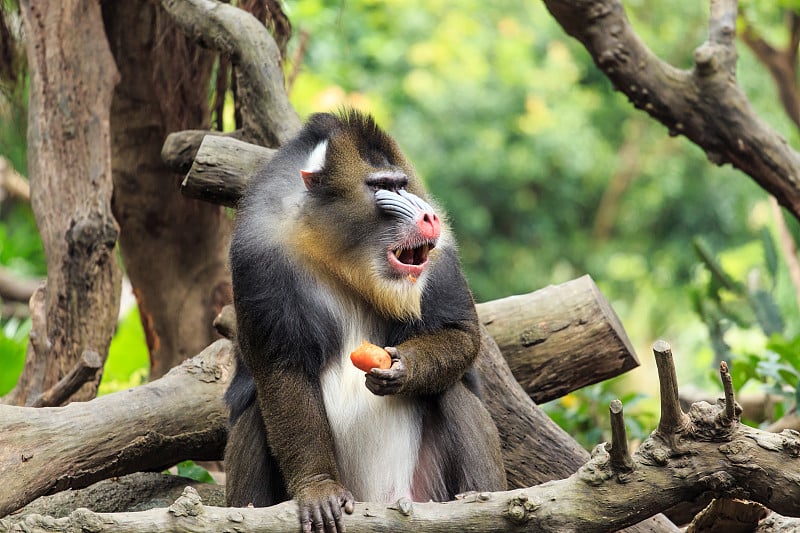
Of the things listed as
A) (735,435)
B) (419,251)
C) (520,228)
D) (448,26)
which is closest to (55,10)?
(419,251)

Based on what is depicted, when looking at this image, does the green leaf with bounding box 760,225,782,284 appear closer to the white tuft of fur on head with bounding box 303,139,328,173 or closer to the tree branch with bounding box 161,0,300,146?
the tree branch with bounding box 161,0,300,146

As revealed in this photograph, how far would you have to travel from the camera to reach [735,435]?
2.64 m

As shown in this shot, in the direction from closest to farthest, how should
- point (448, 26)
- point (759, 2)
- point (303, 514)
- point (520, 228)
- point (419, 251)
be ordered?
1. point (303, 514)
2. point (419, 251)
3. point (759, 2)
4. point (448, 26)
5. point (520, 228)

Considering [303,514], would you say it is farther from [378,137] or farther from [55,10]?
[55,10]

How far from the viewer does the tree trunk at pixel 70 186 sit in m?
4.43

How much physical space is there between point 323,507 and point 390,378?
0.43 m

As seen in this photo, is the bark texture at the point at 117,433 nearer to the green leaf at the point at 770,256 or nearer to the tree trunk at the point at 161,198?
the tree trunk at the point at 161,198

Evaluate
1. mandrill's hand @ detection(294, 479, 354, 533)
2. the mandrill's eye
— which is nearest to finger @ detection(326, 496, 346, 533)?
mandrill's hand @ detection(294, 479, 354, 533)

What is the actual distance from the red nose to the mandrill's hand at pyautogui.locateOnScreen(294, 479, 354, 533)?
2.70 ft

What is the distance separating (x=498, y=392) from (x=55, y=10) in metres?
2.79

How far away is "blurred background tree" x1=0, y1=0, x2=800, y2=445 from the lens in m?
13.9

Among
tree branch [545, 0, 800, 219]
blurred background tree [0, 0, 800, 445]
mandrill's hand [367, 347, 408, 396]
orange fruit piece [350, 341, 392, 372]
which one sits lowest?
mandrill's hand [367, 347, 408, 396]

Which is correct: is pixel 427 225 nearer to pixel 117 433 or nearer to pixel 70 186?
pixel 117 433

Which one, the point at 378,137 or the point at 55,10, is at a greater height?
the point at 55,10
